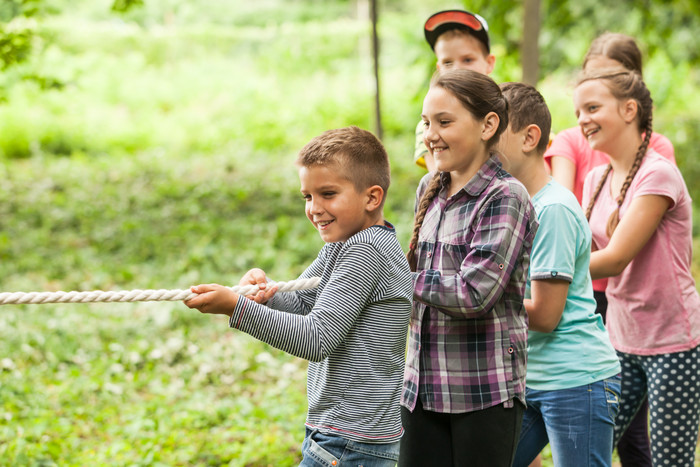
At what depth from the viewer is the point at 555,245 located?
1957mm

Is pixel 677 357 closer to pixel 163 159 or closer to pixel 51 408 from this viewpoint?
pixel 51 408

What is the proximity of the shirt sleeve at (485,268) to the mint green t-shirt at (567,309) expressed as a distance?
0.58ft

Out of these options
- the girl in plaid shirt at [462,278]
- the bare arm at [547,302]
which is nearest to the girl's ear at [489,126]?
the girl in plaid shirt at [462,278]

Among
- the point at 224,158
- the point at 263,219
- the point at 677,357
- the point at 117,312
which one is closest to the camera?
the point at 677,357

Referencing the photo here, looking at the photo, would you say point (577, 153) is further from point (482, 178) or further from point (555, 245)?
point (482, 178)

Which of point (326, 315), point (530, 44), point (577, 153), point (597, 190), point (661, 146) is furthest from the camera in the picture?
point (530, 44)

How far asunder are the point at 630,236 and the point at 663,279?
23cm

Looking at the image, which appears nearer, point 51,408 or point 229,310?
point 229,310

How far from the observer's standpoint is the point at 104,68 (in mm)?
15938

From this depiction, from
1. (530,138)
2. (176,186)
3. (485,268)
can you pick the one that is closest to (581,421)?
(485,268)

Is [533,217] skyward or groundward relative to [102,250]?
skyward

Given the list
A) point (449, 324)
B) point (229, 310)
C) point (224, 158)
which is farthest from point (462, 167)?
point (224, 158)

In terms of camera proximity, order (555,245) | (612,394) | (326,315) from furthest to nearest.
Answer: (612,394), (555,245), (326,315)

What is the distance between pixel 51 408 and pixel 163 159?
8120mm
